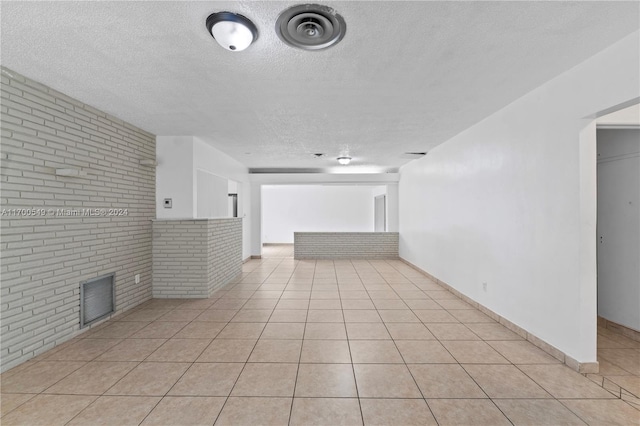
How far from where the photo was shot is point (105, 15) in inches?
69.4

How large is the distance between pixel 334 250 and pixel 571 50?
7.04 meters

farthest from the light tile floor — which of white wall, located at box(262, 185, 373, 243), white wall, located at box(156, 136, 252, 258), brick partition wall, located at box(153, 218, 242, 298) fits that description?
white wall, located at box(262, 185, 373, 243)

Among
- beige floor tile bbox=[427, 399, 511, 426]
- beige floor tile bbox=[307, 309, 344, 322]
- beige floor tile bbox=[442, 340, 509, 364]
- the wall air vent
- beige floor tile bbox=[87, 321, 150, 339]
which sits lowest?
beige floor tile bbox=[87, 321, 150, 339]

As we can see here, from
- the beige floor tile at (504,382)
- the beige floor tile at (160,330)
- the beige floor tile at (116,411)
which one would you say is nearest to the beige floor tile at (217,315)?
the beige floor tile at (160,330)

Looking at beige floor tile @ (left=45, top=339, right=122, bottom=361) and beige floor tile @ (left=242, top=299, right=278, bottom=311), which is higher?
beige floor tile @ (left=242, top=299, right=278, bottom=311)

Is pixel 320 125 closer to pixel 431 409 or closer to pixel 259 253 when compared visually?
pixel 431 409

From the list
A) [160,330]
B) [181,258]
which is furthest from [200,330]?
[181,258]

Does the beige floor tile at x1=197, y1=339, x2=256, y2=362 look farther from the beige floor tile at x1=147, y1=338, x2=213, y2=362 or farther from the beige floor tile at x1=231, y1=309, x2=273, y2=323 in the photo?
the beige floor tile at x1=231, y1=309, x2=273, y2=323

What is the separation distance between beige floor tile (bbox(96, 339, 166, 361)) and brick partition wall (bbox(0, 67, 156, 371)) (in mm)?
679

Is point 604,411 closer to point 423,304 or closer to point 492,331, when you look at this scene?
point 492,331

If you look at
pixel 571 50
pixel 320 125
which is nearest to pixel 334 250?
pixel 320 125

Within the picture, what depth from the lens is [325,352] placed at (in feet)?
9.07

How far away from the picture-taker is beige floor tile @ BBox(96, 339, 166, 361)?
2.68 meters

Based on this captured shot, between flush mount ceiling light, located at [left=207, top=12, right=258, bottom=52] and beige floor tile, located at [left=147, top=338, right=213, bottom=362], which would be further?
beige floor tile, located at [left=147, top=338, right=213, bottom=362]
